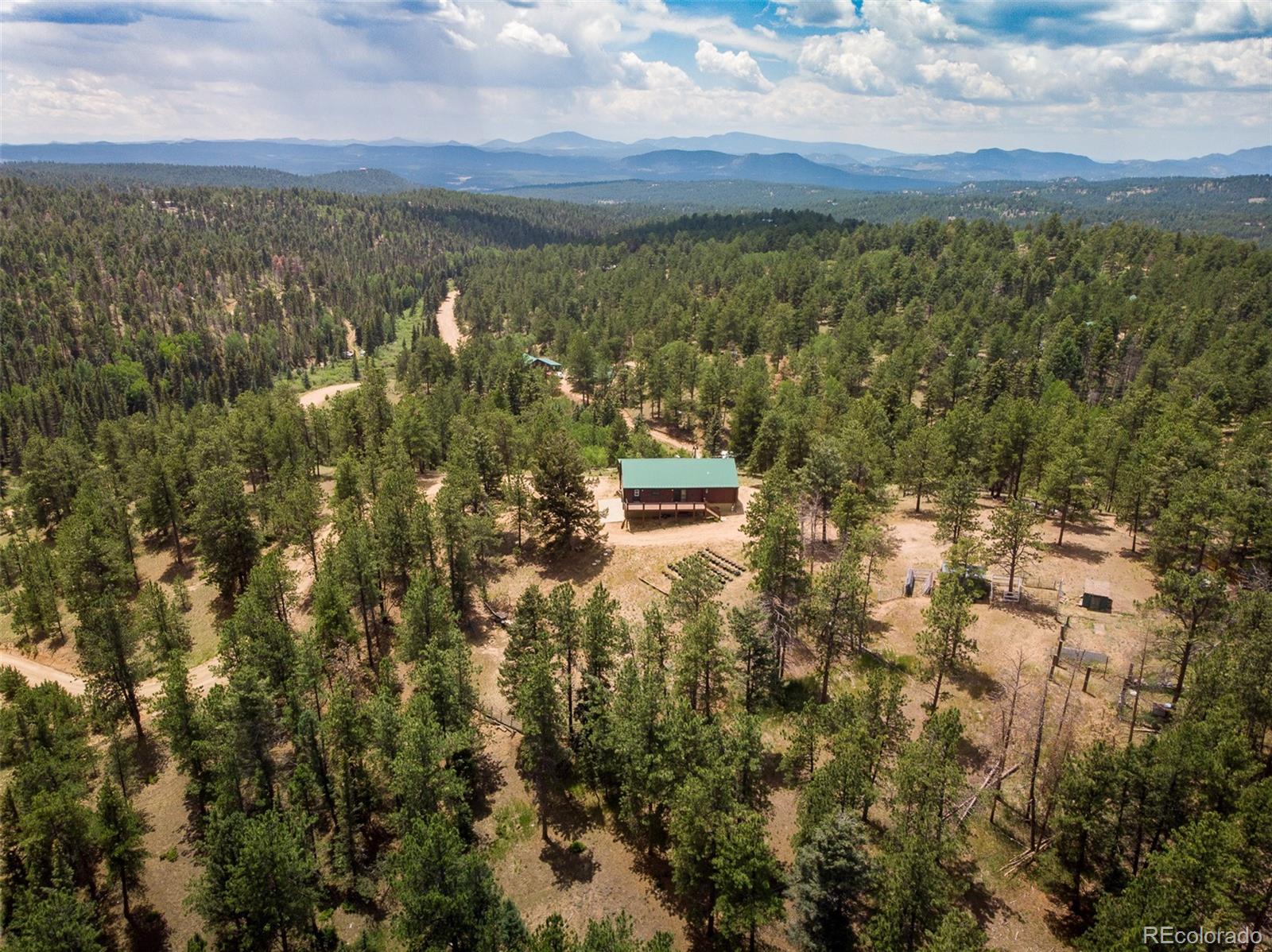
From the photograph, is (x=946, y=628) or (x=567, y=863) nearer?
(x=567, y=863)

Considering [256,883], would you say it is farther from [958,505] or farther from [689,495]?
[958,505]

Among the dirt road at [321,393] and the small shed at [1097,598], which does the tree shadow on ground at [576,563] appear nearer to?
the small shed at [1097,598]

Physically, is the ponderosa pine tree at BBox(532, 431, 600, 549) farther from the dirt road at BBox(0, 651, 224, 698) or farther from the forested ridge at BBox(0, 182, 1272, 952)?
the dirt road at BBox(0, 651, 224, 698)

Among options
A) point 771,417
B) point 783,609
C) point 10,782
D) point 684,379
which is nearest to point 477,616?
point 783,609

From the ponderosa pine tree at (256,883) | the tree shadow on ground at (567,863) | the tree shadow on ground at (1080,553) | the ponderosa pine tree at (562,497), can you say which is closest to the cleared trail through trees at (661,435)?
the ponderosa pine tree at (562,497)

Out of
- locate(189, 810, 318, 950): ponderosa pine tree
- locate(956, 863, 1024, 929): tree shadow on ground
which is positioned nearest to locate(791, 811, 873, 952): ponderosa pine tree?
locate(956, 863, 1024, 929): tree shadow on ground

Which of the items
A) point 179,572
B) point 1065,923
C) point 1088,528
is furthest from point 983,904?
point 179,572
